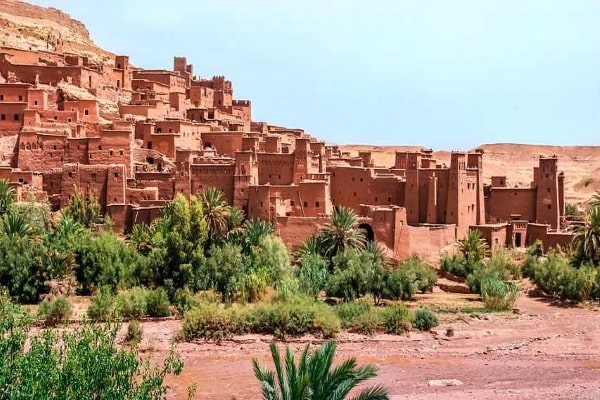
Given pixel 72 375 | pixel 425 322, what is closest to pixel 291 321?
pixel 425 322

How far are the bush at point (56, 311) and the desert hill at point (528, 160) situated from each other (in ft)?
108

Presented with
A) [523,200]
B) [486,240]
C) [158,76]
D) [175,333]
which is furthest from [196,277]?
[158,76]

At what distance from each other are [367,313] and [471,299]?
5499 mm

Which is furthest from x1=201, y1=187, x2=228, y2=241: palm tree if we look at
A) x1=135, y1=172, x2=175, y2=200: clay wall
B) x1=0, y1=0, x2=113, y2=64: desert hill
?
x1=0, y1=0, x2=113, y2=64: desert hill

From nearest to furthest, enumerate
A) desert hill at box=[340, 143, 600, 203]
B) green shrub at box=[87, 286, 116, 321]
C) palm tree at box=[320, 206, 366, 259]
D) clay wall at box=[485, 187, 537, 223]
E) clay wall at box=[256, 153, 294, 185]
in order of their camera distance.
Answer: green shrub at box=[87, 286, 116, 321]
palm tree at box=[320, 206, 366, 259]
clay wall at box=[256, 153, 294, 185]
clay wall at box=[485, 187, 537, 223]
desert hill at box=[340, 143, 600, 203]

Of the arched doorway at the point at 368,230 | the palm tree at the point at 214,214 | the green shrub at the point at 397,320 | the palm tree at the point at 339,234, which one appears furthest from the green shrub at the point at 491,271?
the palm tree at the point at 214,214

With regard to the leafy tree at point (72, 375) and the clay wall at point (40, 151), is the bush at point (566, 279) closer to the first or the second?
the clay wall at point (40, 151)

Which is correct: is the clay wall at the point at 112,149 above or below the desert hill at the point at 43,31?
below

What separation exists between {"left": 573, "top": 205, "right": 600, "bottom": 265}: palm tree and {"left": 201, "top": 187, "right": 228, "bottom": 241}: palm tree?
12243 mm

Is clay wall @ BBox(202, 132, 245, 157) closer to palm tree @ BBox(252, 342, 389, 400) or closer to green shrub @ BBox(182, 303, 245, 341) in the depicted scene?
green shrub @ BBox(182, 303, 245, 341)

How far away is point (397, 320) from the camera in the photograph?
949 inches

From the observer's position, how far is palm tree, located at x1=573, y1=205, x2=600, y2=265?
2891 centimetres

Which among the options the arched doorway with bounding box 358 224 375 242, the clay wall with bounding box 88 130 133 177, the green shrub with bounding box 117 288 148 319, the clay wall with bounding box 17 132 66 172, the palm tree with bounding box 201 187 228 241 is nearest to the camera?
the green shrub with bounding box 117 288 148 319

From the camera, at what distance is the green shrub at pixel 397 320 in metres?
24.1
